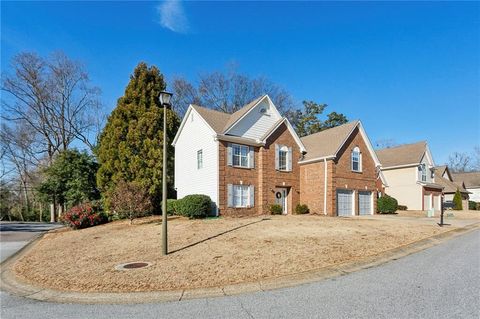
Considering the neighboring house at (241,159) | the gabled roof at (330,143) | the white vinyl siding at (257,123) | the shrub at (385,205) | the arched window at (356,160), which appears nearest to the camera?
the neighboring house at (241,159)

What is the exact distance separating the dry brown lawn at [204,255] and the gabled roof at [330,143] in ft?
32.0

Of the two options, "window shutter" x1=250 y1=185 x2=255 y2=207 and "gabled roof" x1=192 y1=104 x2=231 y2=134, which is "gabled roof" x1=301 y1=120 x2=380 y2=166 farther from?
"gabled roof" x1=192 y1=104 x2=231 y2=134

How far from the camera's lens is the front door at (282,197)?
23406 millimetres

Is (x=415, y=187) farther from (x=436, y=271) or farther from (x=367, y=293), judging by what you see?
(x=367, y=293)

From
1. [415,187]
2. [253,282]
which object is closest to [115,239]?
[253,282]

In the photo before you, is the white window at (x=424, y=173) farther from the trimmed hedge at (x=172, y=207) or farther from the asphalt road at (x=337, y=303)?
the asphalt road at (x=337, y=303)

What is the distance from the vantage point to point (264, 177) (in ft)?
73.3

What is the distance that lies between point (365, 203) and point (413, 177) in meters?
11.2

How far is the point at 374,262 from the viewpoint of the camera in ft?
28.2

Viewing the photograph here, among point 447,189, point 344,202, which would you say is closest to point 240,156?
point 344,202

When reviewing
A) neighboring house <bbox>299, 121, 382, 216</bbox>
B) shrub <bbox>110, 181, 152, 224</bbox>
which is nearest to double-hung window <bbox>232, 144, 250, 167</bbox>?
neighboring house <bbox>299, 121, 382, 216</bbox>

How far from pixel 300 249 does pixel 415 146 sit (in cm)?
3176

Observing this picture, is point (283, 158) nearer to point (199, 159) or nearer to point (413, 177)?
point (199, 159)

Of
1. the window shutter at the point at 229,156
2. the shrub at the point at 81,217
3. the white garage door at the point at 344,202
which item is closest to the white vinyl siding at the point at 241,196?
the window shutter at the point at 229,156
